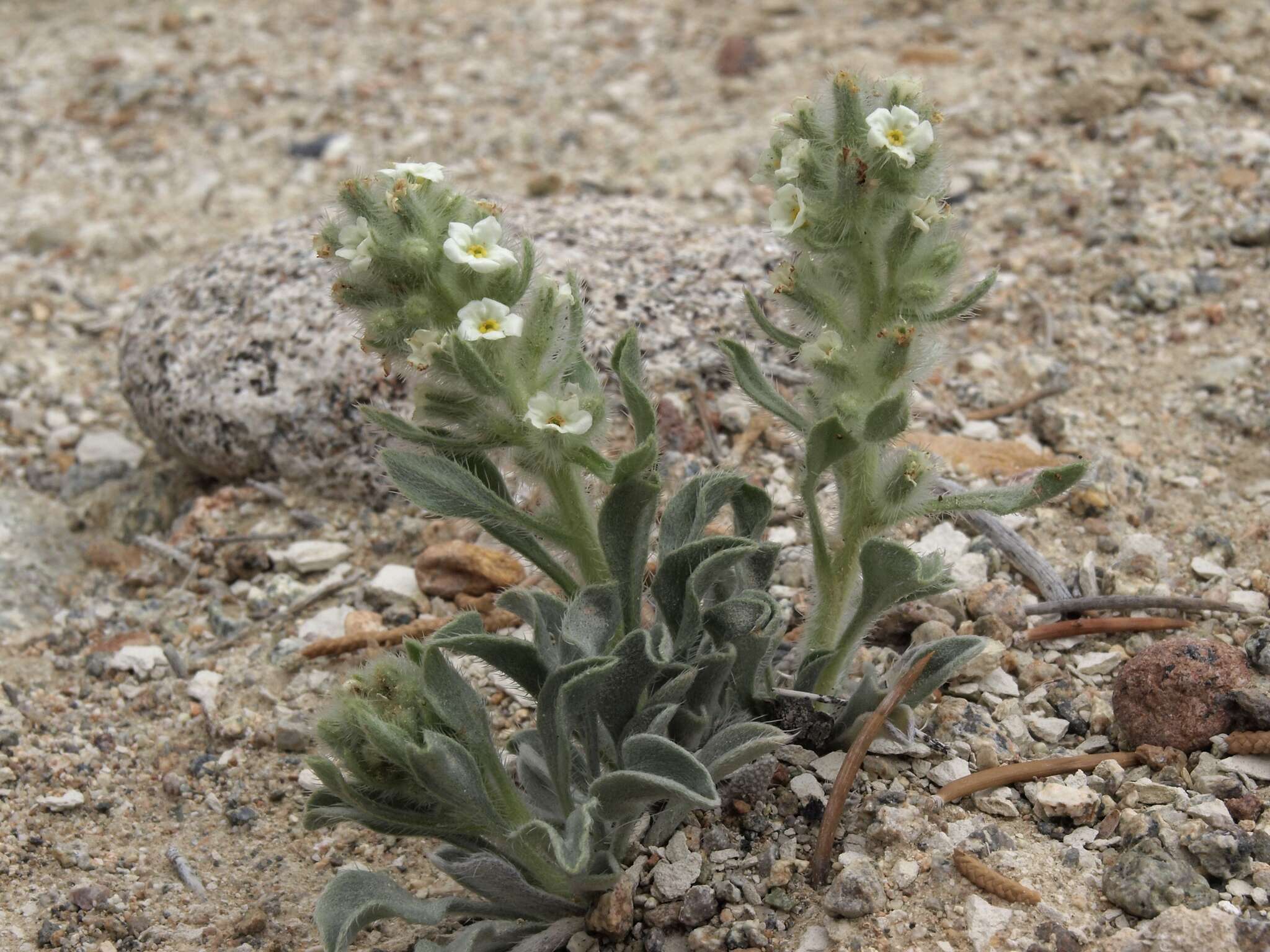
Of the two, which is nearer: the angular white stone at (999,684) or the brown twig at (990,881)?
the brown twig at (990,881)

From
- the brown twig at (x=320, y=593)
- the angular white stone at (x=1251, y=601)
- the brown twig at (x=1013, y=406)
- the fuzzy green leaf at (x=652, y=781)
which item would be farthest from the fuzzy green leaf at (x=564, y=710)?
the brown twig at (x=1013, y=406)

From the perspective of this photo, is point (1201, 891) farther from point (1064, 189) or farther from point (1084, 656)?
point (1064, 189)

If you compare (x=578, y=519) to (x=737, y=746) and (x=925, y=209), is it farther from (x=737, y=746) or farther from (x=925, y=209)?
(x=925, y=209)

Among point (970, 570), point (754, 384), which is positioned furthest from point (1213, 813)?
point (754, 384)

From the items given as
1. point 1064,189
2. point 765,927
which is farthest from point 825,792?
point 1064,189

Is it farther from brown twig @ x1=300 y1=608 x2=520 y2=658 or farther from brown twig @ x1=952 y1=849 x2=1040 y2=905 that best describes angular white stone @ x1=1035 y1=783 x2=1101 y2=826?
brown twig @ x1=300 y1=608 x2=520 y2=658

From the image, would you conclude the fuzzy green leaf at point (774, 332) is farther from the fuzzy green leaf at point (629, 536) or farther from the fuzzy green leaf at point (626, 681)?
the fuzzy green leaf at point (626, 681)
